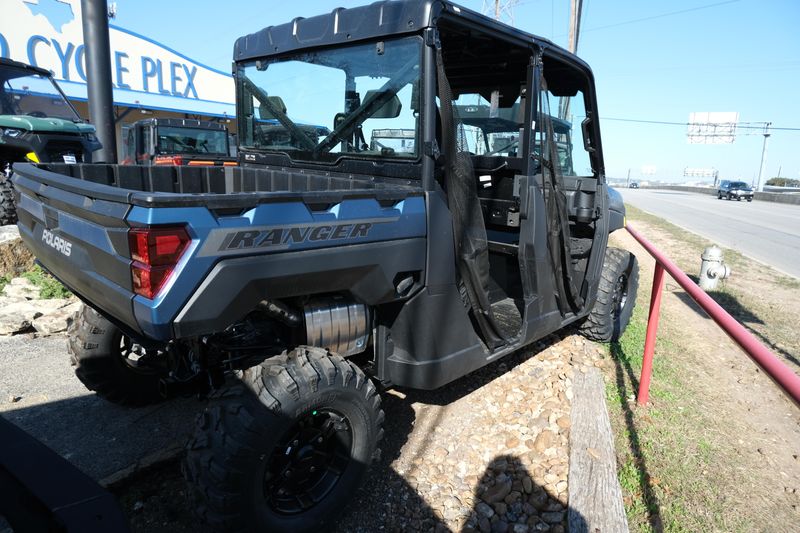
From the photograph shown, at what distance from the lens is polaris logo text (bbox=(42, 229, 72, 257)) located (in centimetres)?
231

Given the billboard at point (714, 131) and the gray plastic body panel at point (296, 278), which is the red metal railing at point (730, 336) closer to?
the gray plastic body panel at point (296, 278)

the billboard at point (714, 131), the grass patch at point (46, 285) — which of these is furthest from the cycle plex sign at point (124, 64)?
the billboard at point (714, 131)

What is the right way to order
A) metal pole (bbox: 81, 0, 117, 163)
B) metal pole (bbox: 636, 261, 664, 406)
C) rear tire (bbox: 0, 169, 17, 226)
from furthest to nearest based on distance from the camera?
metal pole (bbox: 81, 0, 117, 163), rear tire (bbox: 0, 169, 17, 226), metal pole (bbox: 636, 261, 664, 406)

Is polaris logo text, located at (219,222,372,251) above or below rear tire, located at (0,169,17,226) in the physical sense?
above

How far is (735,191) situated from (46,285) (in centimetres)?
3903

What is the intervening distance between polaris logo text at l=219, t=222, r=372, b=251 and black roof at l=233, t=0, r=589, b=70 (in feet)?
3.48

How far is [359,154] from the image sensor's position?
9.54ft

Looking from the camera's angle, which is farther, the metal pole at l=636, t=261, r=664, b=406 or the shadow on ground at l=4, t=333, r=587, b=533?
the metal pole at l=636, t=261, r=664, b=406

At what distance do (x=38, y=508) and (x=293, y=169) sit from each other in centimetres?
227

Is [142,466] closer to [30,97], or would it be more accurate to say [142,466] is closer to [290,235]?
[290,235]

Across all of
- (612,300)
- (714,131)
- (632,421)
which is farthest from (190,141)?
(714,131)

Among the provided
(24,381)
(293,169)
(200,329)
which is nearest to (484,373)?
(293,169)

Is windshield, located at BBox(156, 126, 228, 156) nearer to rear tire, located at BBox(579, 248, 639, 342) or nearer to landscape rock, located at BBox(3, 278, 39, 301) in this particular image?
landscape rock, located at BBox(3, 278, 39, 301)

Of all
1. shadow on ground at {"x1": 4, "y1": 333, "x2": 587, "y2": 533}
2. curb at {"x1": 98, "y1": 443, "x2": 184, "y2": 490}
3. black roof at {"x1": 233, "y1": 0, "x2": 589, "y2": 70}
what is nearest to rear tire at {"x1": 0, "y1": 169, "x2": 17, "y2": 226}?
shadow on ground at {"x1": 4, "y1": 333, "x2": 587, "y2": 533}
